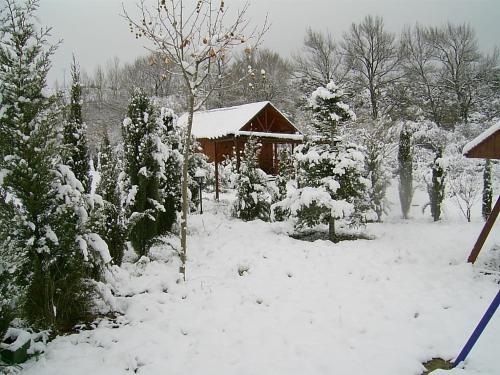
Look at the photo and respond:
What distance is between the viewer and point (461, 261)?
24.4 ft

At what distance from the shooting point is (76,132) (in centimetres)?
816

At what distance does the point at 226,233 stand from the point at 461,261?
562 centimetres

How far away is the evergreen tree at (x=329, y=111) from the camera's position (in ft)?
32.4

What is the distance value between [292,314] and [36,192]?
3648 mm

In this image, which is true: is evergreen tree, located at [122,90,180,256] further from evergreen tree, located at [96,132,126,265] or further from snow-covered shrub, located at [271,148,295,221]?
snow-covered shrub, located at [271,148,295,221]

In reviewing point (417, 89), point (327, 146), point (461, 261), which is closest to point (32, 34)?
point (327, 146)

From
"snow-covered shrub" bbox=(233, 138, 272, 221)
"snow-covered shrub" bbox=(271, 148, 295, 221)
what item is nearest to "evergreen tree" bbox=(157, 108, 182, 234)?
"snow-covered shrub" bbox=(233, 138, 272, 221)

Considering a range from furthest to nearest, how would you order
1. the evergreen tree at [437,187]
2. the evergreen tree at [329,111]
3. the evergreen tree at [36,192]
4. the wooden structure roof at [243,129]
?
the wooden structure roof at [243,129] < the evergreen tree at [437,187] < the evergreen tree at [329,111] < the evergreen tree at [36,192]

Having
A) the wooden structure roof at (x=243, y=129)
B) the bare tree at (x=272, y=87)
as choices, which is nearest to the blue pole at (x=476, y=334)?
the wooden structure roof at (x=243, y=129)

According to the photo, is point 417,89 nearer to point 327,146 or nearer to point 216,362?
point 327,146

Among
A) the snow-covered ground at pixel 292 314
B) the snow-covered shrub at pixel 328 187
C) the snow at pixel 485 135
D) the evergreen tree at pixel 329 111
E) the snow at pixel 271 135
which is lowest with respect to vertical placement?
the snow-covered ground at pixel 292 314

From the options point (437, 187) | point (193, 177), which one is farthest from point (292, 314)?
point (437, 187)

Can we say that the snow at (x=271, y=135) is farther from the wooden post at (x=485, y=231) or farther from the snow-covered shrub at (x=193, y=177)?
the wooden post at (x=485, y=231)

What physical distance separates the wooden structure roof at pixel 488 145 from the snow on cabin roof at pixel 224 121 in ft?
36.6
